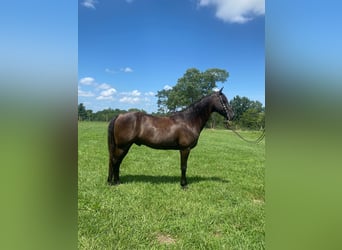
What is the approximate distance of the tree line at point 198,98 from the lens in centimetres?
249

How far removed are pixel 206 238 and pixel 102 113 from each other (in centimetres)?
158

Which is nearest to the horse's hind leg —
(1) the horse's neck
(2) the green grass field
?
(2) the green grass field

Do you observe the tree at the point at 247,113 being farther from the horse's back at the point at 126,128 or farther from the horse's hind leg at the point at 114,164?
the horse's hind leg at the point at 114,164

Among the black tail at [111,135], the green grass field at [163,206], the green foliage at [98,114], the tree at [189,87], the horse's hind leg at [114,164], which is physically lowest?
the green grass field at [163,206]

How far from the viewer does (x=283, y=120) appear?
1.16m

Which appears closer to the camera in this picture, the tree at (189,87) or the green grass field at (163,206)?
the green grass field at (163,206)

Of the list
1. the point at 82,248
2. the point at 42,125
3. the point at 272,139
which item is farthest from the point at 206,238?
the point at 42,125

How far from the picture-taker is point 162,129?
3613 mm

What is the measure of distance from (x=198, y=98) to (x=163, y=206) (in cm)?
166

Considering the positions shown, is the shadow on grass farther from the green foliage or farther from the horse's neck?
the green foliage

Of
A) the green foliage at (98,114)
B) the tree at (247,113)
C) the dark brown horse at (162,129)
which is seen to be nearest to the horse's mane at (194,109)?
the dark brown horse at (162,129)

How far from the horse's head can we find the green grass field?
426 mm

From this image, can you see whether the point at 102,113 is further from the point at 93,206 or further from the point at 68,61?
the point at 68,61

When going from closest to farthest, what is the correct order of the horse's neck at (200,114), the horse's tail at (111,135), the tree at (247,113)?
the tree at (247,113), the horse's tail at (111,135), the horse's neck at (200,114)
